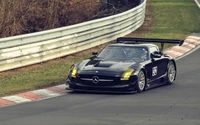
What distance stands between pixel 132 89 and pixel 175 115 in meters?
3.79

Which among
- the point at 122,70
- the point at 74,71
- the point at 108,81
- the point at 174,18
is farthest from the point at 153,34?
the point at 108,81

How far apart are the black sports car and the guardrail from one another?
3654 millimetres

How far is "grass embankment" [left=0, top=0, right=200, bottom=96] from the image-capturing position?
19.2 meters

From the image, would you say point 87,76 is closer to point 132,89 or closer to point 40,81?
→ point 132,89

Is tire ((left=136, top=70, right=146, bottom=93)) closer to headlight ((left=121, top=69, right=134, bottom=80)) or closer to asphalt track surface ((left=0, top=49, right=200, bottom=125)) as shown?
asphalt track surface ((left=0, top=49, right=200, bottom=125))

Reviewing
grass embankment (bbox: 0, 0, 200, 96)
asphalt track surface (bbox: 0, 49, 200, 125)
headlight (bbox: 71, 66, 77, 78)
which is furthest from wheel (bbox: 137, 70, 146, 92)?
grass embankment (bbox: 0, 0, 200, 96)

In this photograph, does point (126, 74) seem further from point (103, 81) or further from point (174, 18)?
point (174, 18)

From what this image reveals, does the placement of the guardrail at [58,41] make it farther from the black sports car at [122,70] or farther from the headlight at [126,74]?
the headlight at [126,74]

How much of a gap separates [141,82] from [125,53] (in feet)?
4.37

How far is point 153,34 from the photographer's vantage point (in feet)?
108

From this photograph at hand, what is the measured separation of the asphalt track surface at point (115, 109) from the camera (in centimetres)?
1288

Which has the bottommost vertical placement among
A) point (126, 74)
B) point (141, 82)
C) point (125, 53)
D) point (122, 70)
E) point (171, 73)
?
point (171, 73)

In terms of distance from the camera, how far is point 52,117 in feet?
44.0

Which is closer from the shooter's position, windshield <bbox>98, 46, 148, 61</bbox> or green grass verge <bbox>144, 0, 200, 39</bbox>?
windshield <bbox>98, 46, 148, 61</bbox>
